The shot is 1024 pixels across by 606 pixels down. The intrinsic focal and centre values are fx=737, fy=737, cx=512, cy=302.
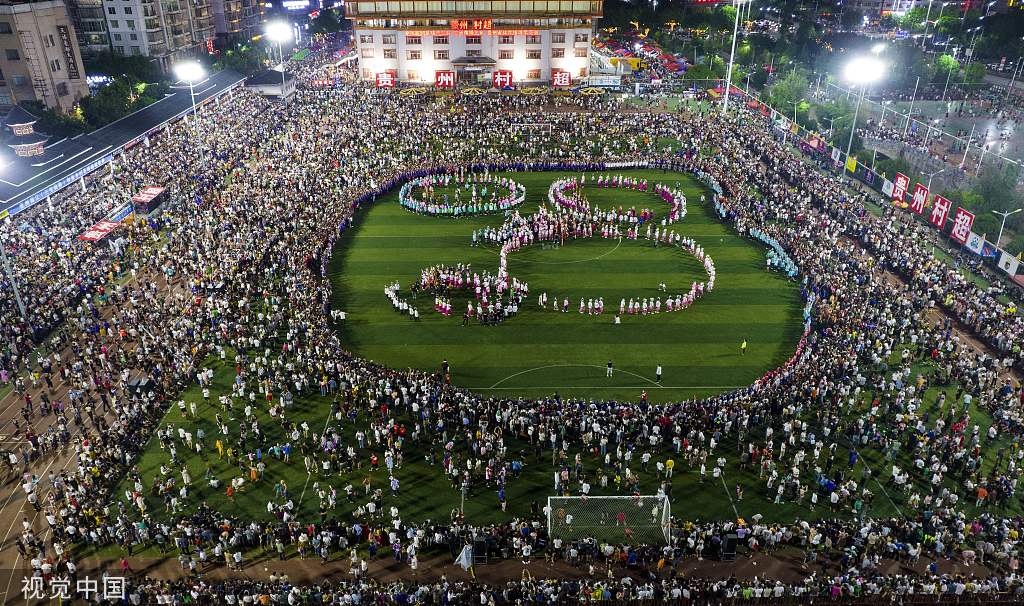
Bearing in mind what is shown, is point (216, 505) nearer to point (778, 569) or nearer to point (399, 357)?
point (399, 357)

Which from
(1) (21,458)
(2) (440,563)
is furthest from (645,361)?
(1) (21,458)

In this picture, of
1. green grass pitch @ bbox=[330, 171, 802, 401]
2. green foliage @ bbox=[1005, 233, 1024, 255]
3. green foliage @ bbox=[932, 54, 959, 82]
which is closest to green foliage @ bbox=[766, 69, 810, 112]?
green foliage @ bbox=[932, 54, 959, 82]

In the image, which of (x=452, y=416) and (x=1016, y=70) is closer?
(x=452, y=416)

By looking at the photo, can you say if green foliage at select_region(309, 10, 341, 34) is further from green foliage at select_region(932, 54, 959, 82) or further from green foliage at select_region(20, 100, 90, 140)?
green foliage at select_region(932, 54, 959, 82)

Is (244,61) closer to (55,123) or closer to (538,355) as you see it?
(55,123)

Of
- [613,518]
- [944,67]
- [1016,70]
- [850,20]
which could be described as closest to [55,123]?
[613,518]

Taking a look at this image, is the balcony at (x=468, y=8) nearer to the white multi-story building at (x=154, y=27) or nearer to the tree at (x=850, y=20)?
the white multi-story building at (x=154, y=27)

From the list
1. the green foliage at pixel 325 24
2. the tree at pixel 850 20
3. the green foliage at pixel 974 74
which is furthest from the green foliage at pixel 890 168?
the green foliage at pixel 325 24
